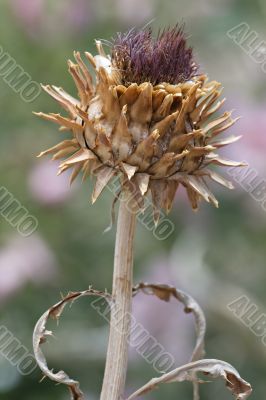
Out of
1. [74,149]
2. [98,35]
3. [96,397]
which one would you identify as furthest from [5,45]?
[74,149]

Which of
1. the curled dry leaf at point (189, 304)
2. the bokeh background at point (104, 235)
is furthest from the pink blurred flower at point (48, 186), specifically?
the curled dry leaf at point (189, 304)

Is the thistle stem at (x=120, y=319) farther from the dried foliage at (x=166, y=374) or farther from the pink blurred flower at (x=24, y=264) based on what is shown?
the pink blurred flower at (x=24, y=264)

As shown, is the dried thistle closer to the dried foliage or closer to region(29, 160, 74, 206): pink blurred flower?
the dried foliage

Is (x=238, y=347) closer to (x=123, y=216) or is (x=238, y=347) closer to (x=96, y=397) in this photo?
(x=96, y=397)

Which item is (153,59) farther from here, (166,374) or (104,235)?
(104,235)

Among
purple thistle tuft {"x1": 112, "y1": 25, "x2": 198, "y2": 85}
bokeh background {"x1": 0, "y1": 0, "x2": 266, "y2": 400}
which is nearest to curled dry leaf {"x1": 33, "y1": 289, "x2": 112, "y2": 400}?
purple thistle tuft {"x1": 112, "y1": 25, "x2": 198, "y2": 85}

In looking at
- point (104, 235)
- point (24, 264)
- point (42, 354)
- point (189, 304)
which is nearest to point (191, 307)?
point (189, 304)
